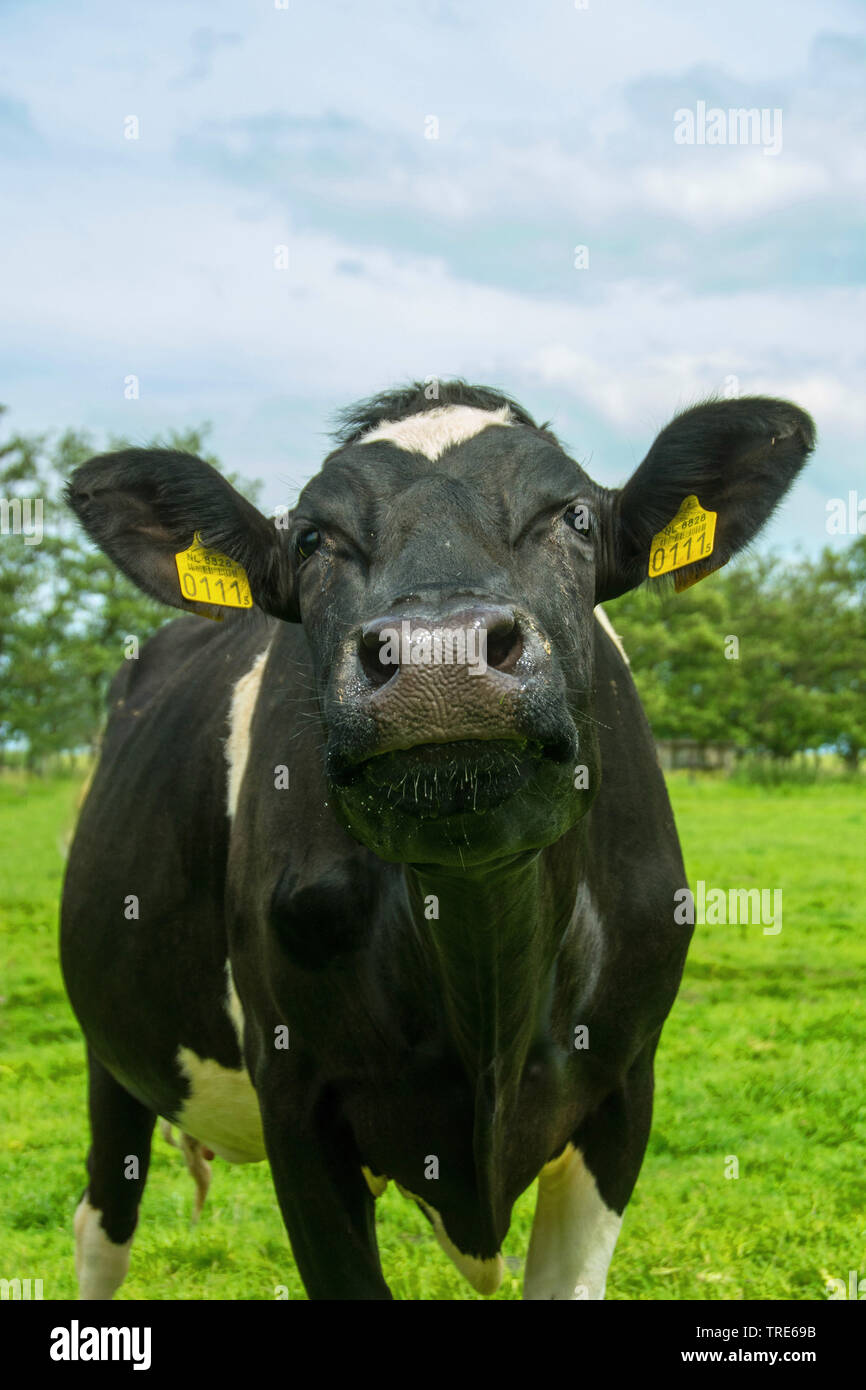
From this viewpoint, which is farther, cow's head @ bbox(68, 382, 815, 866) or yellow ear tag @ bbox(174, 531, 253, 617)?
yellow ear tag @ bbox(174, 531, 253, 617)

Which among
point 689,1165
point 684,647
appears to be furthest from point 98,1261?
point 684,647

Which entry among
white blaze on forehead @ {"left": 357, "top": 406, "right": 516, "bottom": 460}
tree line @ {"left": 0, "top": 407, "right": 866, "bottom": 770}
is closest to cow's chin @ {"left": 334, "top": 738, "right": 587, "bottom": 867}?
white blaze on forehead @ {"left": 357, "top": 406, "right": 516, "bottom": 460}

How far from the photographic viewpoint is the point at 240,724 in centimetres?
496

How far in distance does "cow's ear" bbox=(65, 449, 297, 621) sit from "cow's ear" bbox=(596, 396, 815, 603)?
0.98m

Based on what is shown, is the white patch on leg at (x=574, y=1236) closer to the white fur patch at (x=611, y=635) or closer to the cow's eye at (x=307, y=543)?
the white fur patch at (x=611, y=635)

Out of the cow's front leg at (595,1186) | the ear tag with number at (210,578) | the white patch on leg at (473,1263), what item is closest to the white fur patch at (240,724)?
the ear tag with number at (210,578)

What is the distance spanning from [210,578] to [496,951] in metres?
1.46

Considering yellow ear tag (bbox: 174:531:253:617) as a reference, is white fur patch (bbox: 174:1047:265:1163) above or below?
below

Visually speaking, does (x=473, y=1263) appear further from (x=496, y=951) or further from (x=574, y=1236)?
(x=496, y=951)

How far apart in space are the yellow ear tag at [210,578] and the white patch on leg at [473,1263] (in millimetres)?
1845

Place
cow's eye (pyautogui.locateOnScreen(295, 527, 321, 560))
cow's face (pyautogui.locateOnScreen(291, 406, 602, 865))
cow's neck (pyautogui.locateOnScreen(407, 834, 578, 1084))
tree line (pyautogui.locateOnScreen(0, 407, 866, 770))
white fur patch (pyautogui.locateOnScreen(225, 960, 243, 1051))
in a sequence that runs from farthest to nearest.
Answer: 1. tree line (pyautogui.locateOnScreen(0, 407, 866, 770))
2. white fur patch (pyautogui.locateOnScreen(225, 960, 243, 1051))
3. cow's eye (pyautogui.locateOnScreen(295, 527, 321, 560))
4. cow's neck (pyautogui.locateOnScreen(407, 834, 578, 1084))
5. cow's face (pyautogui.locateOnScreen(291, 406, 602, 865))

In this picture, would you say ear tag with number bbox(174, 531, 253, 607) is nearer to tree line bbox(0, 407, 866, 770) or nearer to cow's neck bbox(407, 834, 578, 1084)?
cow's neck bbox(407, 834, 578, 1084)

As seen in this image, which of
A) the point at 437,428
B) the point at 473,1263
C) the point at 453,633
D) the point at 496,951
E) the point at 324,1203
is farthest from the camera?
the point at 473,1263

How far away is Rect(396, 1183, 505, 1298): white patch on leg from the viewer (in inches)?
156
